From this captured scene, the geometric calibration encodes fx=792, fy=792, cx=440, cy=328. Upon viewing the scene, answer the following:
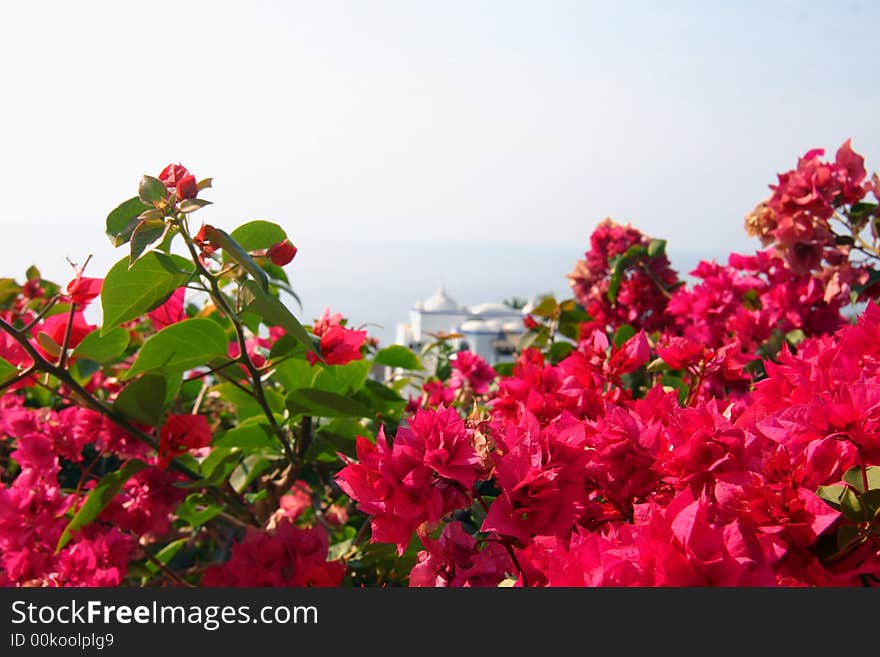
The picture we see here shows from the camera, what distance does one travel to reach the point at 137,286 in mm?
693

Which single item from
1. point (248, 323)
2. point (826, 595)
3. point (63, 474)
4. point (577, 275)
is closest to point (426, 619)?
point (826, 595)

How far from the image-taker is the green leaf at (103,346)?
2.84ft

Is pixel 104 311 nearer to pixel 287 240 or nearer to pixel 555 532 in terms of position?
pixel 287 240

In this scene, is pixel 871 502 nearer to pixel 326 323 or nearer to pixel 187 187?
pixel 187 187

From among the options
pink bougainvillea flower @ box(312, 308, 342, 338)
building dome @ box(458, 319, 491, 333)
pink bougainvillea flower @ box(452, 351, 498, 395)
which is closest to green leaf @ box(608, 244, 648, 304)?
pink bougainvillea flower @ box(452, 351, 498, 395)

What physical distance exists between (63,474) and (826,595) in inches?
53.6

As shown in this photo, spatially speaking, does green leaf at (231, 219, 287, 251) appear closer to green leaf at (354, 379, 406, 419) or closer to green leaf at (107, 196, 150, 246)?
green leaf at (107, 196, 150, 246)

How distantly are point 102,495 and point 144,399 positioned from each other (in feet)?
0.38

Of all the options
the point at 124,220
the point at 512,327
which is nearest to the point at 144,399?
the point at 124,220

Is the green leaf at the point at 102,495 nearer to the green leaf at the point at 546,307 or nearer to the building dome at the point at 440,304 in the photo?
the green leaf at the point at 546,307

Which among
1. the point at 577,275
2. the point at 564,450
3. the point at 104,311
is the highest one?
the point at 577,275

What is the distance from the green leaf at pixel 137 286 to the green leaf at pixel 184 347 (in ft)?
0.22

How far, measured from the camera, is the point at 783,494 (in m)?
0.48

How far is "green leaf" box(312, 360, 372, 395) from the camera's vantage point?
938mm
